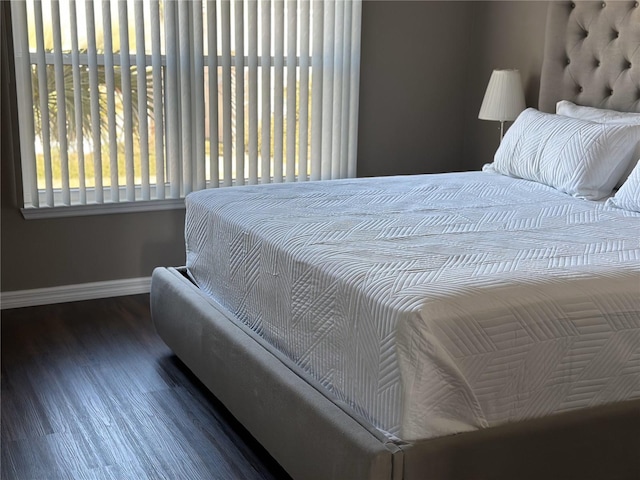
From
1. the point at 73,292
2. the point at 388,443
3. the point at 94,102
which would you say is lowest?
the point at 73,292

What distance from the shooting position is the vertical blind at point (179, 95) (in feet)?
11.8

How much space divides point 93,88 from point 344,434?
2426 mm

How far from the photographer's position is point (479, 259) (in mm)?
2137

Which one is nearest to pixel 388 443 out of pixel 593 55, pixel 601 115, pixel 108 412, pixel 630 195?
pixel 108 412

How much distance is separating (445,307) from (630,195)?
137 centimetres

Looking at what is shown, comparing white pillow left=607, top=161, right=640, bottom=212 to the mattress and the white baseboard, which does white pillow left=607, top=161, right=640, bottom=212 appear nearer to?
the mattress

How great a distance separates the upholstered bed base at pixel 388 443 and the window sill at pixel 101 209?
63.9 inches

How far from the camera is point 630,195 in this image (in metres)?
2.85

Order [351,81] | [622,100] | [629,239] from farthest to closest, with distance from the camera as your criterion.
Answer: [351,81], [622,100], [629,239]

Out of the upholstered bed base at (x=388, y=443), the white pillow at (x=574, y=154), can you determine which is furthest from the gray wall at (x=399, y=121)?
the upholstered bed base at (x=388, y=443)

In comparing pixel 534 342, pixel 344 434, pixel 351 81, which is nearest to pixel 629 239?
pixel 534 342

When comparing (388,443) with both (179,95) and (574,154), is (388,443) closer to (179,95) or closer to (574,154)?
(574,154)

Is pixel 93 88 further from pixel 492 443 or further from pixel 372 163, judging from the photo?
pixel 492 443

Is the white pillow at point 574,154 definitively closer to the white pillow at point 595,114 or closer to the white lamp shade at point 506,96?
the white pillow at point 595,114
